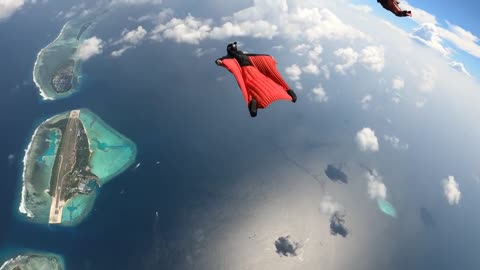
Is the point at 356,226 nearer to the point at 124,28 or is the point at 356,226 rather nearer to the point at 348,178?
the point at 348,178

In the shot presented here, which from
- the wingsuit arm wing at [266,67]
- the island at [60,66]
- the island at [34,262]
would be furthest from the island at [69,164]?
the wingsuit arm wing at [266,67]

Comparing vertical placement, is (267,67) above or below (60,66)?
above

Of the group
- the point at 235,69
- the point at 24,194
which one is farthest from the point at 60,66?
the point at 235,69

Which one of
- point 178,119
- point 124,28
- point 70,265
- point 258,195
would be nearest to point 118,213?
point 70,265

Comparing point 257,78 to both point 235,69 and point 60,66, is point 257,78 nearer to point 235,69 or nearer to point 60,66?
point 235,69

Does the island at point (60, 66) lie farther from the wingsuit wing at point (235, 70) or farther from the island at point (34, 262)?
the wingsuit wing at point (235, 70)

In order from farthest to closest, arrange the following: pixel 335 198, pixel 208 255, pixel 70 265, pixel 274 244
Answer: pixel 335 198 → pixel 274 244 → pixel 208 255 → pixel 70 265
